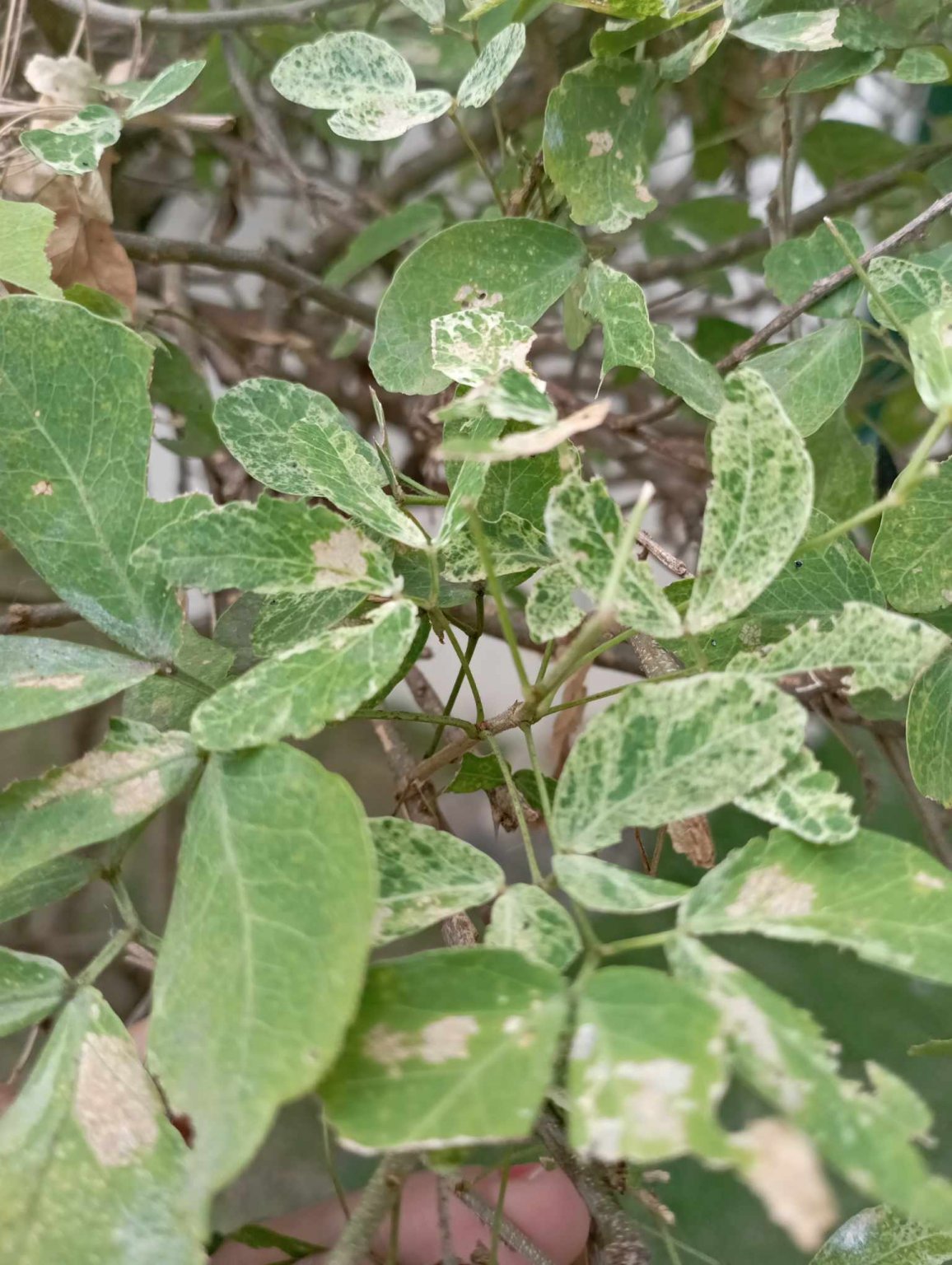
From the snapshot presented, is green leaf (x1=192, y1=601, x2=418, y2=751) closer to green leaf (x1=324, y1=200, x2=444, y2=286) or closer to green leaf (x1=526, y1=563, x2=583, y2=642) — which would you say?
green leaf (x1=526, y1=563, x2=583, y2=642)

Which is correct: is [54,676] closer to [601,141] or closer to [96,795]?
[96,795]

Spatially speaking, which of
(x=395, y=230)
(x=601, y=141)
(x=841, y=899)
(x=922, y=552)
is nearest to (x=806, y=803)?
(x=841, y=899)

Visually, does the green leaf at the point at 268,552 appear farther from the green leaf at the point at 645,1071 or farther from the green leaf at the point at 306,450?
the green leaf at the point at 645,1071

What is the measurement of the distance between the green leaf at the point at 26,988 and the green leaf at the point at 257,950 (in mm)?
46

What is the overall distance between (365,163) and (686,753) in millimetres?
836

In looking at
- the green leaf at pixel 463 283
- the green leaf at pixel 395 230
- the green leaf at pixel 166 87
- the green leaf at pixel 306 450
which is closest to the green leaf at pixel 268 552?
the green leaf at pixel 306 450

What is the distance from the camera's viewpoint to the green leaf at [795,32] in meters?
0.34

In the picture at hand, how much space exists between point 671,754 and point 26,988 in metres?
0.16

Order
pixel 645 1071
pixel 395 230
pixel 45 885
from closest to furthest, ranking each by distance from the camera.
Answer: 1. pixel 645 1071
2. pixel 45 885
3. pixel 395 230

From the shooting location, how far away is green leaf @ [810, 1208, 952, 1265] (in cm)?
28

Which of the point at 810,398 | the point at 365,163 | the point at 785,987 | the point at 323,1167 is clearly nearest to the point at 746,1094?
the point at 785,987

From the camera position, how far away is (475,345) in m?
0.26

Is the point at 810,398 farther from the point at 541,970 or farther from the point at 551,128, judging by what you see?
the point at 541,970

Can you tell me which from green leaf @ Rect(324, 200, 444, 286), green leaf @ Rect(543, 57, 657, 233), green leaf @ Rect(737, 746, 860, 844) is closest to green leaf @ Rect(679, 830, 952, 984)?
green leaf @ Rect(737, 746, 860, 844)
